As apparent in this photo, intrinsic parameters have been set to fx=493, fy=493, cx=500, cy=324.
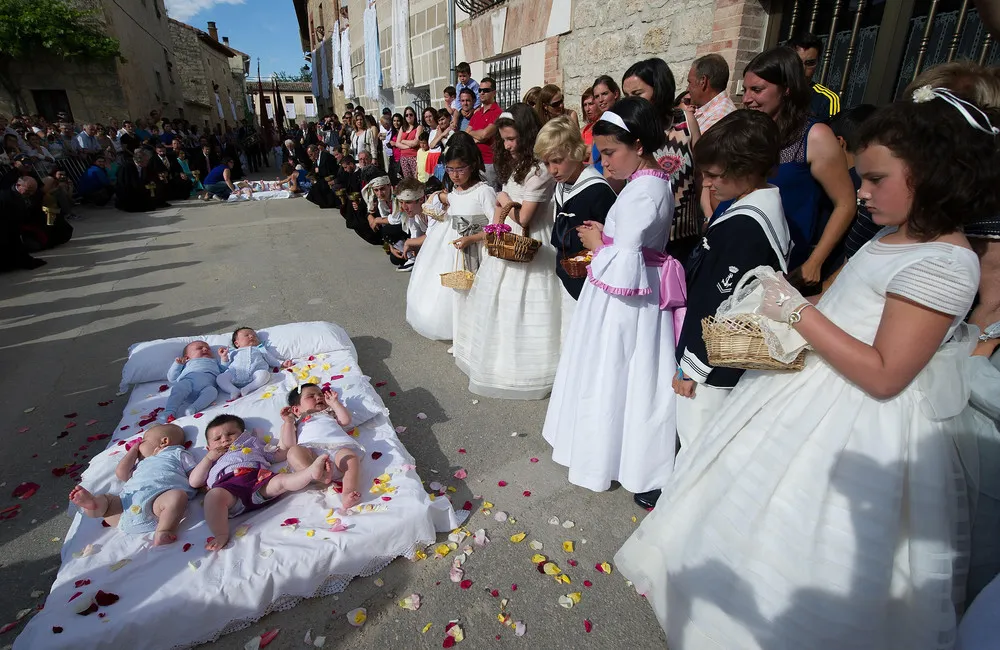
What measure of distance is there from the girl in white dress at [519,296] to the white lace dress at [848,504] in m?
1.88

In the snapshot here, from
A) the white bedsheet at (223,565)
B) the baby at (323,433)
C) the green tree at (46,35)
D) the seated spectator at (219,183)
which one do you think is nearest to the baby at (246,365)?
the baby at (323,433)

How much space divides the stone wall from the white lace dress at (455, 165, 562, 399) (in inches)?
114

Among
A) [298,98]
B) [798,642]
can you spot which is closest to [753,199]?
[798,642]

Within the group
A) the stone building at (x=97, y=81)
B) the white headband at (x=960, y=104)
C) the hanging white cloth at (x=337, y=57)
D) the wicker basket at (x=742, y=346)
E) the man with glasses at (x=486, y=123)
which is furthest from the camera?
the hanging white cloth at (x=337, y=57)

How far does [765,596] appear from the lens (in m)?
1.57

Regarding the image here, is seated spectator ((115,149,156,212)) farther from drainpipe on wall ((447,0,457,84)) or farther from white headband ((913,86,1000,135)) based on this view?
white headband ((913,86,1000,135))

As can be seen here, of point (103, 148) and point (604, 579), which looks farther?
point (103, 148)

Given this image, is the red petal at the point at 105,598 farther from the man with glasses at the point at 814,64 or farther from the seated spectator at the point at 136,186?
the seated spectator at the point at 136,186

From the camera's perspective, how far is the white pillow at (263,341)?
382 cm

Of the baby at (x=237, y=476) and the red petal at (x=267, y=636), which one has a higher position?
the baby at (x=237, y=476)

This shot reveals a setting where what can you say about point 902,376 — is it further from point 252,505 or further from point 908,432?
point 252,505

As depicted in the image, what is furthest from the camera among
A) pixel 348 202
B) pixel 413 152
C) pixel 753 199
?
pixel 413 152

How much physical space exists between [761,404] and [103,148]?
57.1 feet

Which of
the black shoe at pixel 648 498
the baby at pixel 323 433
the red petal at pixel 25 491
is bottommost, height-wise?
the red petal at pixel 25 491
